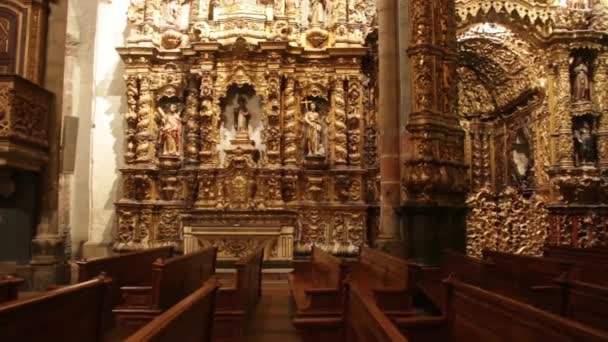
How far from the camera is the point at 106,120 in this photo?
1428 cm

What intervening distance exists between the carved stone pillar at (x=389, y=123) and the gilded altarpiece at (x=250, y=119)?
13.8ft

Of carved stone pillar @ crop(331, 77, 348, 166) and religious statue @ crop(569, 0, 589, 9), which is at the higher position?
religious statue @ crop(569, 0, 589, 9)

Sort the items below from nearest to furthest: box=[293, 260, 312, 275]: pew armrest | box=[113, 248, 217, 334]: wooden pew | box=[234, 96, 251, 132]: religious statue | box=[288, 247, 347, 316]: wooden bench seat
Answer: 1. box=[113, 248, 217, 334]: wooden pew
2. box=[288, 247, 347, 316]: wooden bench seat
3. box=[293, 260, 312, 275]: pew armrest
4. box=[234, 96, 251, 132]: religious statue

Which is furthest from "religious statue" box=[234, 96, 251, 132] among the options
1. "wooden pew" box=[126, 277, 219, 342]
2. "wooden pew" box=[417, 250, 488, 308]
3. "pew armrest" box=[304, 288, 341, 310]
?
"wooden pew" box=[126, 277, 219, 342]

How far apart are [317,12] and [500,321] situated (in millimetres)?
12041

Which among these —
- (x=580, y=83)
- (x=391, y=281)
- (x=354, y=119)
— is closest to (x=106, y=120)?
(x=354, y=119)

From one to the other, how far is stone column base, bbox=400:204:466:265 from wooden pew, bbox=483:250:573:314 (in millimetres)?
801

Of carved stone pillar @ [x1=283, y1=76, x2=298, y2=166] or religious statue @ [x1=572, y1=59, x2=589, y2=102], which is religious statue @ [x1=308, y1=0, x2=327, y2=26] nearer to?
carved stone pillar @ [x1=283, y1=76, x2=298, y2=166]

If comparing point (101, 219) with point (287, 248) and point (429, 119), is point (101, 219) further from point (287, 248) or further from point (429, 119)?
point (429, 119)

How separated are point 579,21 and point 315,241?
26.6 feet

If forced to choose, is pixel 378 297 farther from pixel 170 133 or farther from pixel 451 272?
pixel 170 133

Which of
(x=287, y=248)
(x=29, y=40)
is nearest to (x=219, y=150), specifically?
(x=287, y=248)

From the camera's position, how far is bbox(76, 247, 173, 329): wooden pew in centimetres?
573

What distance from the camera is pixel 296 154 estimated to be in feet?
44.0
